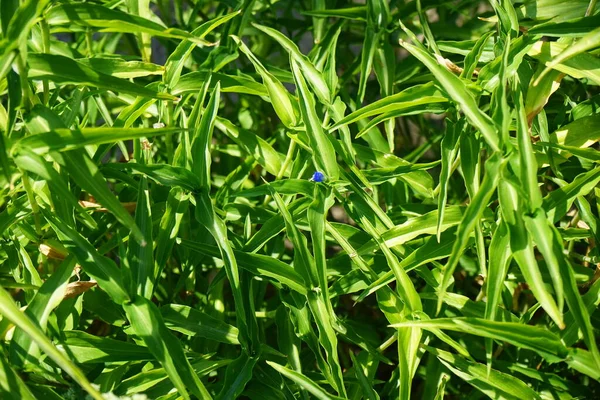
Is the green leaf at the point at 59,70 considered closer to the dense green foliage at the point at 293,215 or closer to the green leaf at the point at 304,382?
the dense green foliage at the point at 293,215

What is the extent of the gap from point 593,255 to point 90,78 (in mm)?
719

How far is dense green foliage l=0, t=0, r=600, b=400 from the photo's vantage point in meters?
0.69

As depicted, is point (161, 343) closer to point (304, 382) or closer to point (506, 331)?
point (304, 382)

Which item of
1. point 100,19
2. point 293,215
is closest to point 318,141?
point 293,215

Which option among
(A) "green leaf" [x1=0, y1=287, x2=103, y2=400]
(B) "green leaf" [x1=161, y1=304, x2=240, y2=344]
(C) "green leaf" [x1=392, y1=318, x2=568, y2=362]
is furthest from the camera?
(B) "green leaf" [x1=161, y1=304, x2=240, y2=344]

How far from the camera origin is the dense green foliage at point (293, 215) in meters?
0.69

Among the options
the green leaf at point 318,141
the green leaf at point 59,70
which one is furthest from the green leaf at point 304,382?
the green leaf at point 59,70

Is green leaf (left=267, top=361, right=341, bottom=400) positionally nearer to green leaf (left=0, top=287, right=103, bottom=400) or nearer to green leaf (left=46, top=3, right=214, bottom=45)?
green leaf (left=0, top=287, right=103, bottom=400)

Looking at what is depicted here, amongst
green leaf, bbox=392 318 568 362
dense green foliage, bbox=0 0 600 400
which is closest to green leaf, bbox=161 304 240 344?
dense green foliage, bbox=0 0 600 400

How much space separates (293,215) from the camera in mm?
891

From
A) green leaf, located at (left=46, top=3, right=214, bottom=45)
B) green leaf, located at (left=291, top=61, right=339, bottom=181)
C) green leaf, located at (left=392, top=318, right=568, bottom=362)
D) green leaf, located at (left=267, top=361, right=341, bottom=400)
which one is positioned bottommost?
green leaf, located at (left=267, top=361, right=341, bottom=400)

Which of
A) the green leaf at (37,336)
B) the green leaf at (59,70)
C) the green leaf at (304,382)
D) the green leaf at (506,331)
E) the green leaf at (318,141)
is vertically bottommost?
the green leaf at (304,382)

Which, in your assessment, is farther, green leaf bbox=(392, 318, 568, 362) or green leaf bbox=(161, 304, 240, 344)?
green leaf bbox=(161, 304, 240, 344)

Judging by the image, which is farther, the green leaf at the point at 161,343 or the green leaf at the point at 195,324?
the green leaf at the point at 195,324
